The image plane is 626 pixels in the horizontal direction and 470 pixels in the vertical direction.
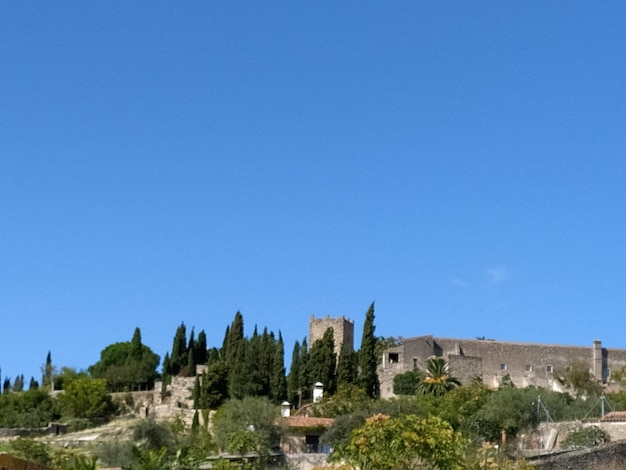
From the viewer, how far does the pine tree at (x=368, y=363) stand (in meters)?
57.4

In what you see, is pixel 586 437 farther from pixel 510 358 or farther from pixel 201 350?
pixel 201 350

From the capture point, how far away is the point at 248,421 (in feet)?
150

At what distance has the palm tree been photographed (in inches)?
2248

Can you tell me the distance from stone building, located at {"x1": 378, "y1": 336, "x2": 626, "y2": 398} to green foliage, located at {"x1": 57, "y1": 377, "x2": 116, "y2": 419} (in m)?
16.6

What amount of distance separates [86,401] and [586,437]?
1470 inches

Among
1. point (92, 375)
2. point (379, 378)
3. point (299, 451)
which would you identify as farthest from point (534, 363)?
point (92, 375)

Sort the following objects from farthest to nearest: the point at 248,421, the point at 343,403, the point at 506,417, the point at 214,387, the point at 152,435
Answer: the point at 214,387, the point at 343,403, the point at 248,421, the point at 152,435, the point at 506,417

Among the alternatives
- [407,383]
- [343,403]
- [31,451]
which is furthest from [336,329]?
[31,451]

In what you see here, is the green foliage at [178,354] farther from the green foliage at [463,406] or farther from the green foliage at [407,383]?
the green foliage at [463,406]

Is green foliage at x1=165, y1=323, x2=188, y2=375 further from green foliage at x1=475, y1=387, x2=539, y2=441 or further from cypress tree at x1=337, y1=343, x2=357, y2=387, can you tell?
green foliage at x1=475, y1=387, x2=539, y2=441

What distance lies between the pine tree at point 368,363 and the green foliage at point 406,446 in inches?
1299

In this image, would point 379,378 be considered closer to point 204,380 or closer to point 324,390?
point 324,390

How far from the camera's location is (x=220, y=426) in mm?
45781

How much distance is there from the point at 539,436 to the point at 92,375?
44.8 m
